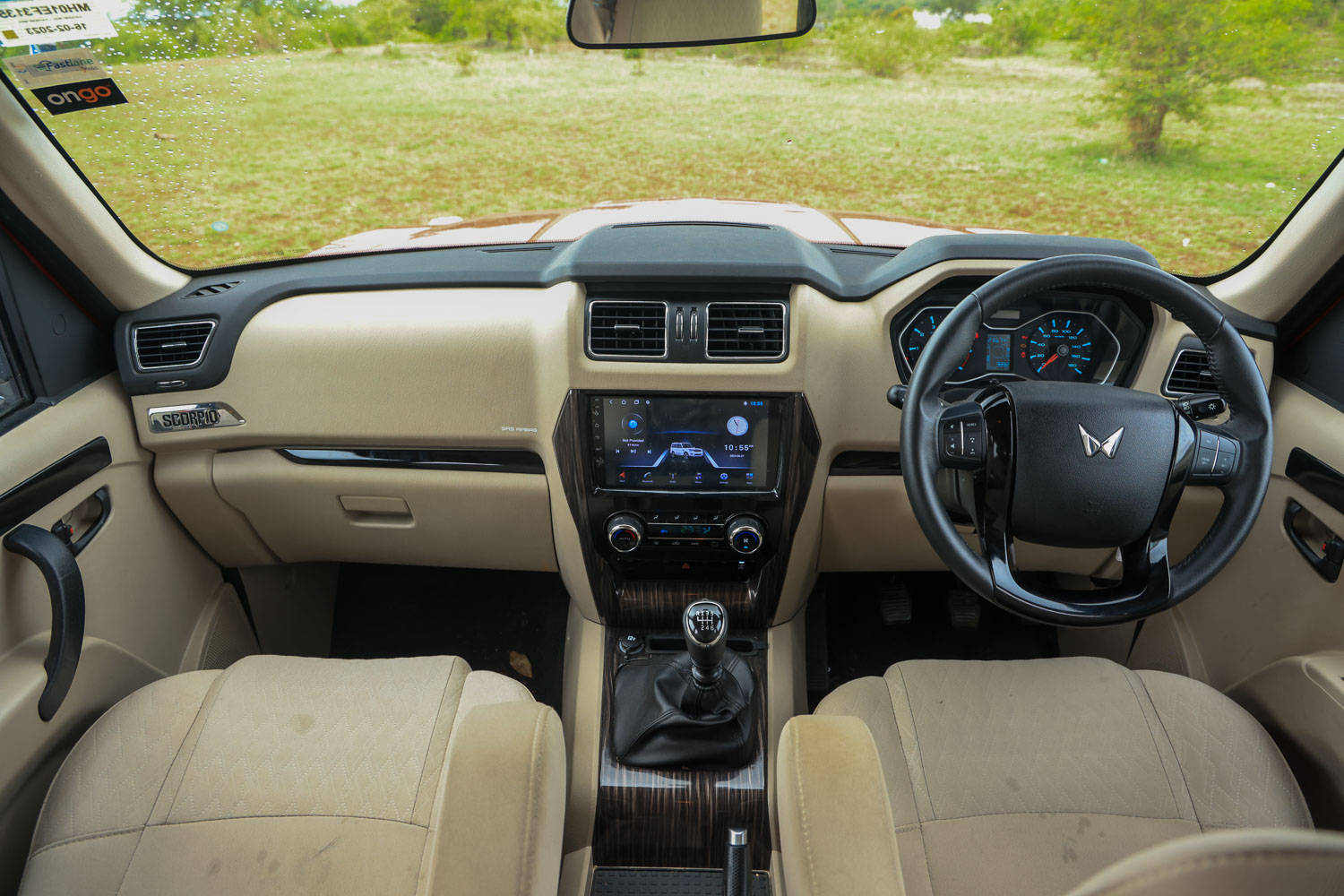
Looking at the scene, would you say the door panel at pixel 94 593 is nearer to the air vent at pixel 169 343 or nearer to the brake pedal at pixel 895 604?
the air vent at pixel 169 343

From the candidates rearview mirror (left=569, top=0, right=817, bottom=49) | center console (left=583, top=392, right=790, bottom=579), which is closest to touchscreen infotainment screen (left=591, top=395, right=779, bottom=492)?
center console (left=583, top=392, right=790, bottom=579)

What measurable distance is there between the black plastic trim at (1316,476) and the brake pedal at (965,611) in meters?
1.03

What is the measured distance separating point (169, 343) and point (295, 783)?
1.18 metres

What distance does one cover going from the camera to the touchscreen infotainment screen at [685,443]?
1906 millimetres

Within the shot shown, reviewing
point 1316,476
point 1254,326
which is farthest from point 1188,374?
point 1316,476

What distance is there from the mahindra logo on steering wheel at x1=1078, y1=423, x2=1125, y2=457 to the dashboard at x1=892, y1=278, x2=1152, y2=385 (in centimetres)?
49

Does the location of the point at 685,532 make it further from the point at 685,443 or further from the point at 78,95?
the point at 78,95

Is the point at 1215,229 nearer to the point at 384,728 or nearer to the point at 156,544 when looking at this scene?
the point at 384,728

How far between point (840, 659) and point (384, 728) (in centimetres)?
152

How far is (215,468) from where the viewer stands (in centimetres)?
218

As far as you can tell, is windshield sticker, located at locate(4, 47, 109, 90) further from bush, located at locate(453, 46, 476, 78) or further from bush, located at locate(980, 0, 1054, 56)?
bush, located at locate(980, 0, 1054, 56)

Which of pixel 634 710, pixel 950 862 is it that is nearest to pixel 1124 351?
pixel 950 862

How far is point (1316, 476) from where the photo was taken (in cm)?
179

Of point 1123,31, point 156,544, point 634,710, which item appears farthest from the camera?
point 1123,31
